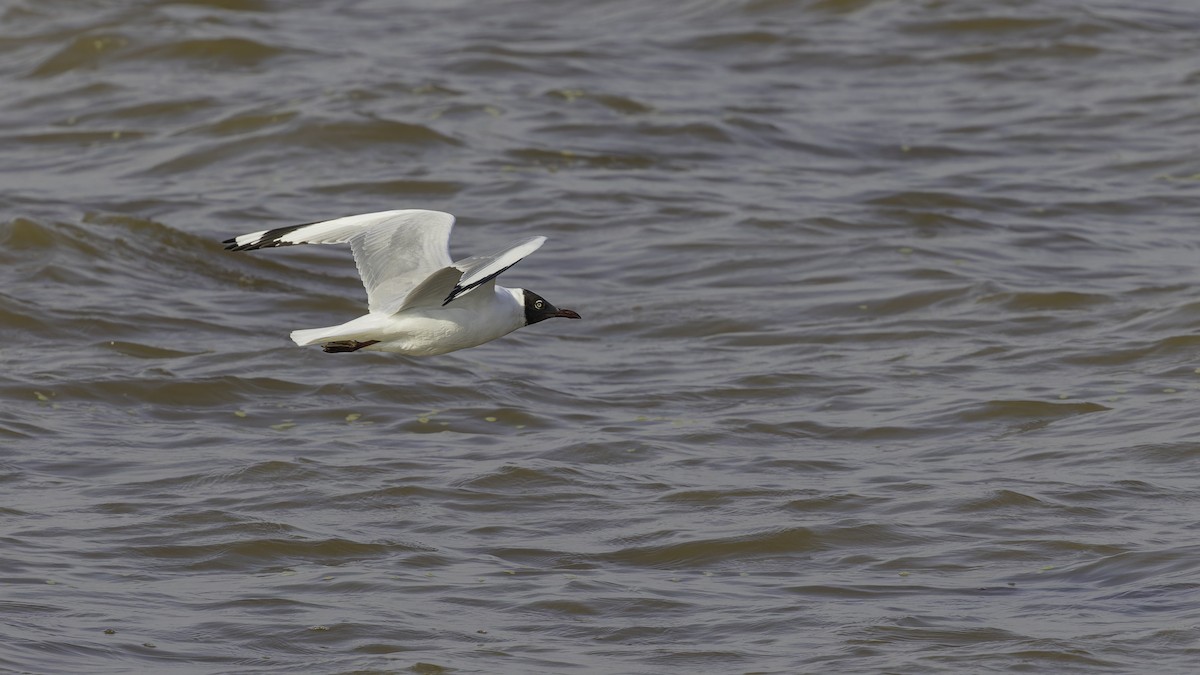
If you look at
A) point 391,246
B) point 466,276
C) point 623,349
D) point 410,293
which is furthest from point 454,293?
point 623,349

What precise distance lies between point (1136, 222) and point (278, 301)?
5.83m

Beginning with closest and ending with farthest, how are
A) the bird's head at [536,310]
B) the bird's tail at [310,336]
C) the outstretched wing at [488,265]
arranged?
1. the outstretched wing at [488,265]
2. the bird's tail at [310,336]
3. the bird's head at [536,310]

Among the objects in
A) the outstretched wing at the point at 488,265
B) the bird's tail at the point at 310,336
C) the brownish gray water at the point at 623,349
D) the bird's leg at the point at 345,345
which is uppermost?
the outstretched wing at the point at 488,265

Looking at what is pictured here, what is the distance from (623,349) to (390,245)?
3.60 meters

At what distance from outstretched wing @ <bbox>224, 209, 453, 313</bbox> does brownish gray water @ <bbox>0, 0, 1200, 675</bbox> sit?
45.6 inches

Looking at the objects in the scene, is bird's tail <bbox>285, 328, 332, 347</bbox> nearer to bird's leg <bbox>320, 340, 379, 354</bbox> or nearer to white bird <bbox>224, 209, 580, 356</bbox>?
white bird <bbox>224, 209, 580, 356</bbox>

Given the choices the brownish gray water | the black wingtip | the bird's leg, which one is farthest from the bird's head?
the brownish gray water

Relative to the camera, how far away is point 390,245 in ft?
25.0

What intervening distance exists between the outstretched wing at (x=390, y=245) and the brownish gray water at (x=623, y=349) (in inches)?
45.6

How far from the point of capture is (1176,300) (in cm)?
1120

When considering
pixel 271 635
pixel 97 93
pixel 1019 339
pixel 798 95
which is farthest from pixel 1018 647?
pixel 97 93

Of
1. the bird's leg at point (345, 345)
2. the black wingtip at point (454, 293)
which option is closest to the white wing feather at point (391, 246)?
the bird's leg at point (345, 345)

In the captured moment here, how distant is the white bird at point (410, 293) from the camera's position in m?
7.20

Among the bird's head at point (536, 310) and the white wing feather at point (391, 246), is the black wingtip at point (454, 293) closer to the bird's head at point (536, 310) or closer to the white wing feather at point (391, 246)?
the white wing feather at point (391, 246)
